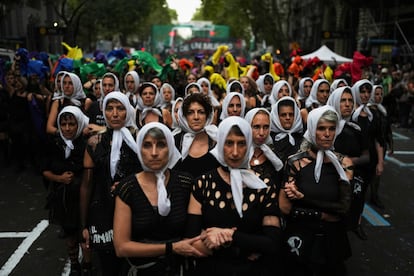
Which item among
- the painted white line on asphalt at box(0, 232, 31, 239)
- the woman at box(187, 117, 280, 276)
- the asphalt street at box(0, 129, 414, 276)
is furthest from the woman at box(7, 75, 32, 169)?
the woman at box(187, 117, 280, 276)

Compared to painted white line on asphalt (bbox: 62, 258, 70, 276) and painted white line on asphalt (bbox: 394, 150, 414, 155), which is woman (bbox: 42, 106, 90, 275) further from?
painted white line on asphalt (bbox: 394, 150, 414, 155)

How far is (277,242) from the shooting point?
7.88 feet

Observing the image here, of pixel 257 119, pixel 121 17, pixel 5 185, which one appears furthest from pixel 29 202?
pixel 121 17

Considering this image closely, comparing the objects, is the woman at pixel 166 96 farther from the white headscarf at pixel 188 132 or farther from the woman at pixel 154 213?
the woman at pixel 154 213

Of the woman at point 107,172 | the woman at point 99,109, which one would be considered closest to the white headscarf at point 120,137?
the woman at point 107,172

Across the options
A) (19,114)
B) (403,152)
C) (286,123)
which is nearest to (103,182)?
(286,123)

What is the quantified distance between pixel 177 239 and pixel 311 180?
1.13m

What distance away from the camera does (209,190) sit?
8.04 feet

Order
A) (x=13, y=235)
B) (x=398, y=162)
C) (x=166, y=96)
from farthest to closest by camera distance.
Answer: (x=398, y=162), (x=166, y=96), (x=13, y=235)

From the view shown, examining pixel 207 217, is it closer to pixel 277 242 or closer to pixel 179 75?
pixel 277 242

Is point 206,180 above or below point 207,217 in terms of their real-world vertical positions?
above

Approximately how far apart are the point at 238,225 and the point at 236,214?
0.07m

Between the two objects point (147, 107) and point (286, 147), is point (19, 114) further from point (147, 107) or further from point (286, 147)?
point (286, 147)

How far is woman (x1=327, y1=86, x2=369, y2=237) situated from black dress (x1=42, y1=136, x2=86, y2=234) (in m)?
2.69
